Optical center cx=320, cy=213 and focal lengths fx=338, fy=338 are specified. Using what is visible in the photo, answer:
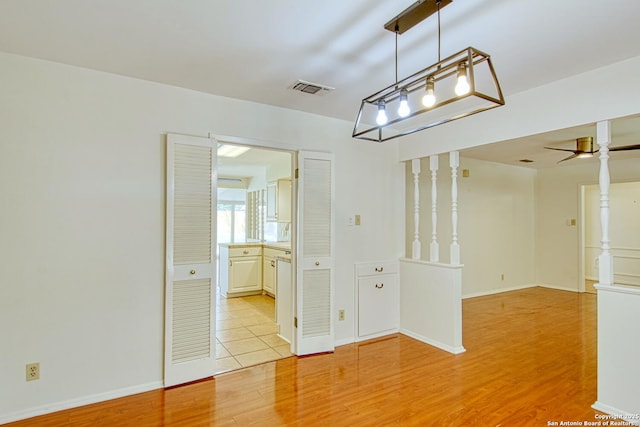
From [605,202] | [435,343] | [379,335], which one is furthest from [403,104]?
[379,335]

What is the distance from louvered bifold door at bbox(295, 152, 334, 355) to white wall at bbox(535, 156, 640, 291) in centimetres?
516

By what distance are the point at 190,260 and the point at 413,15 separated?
2370 mm

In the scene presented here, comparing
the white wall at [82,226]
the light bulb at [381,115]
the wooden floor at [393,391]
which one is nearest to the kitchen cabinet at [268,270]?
the wooden floor at [393,391]

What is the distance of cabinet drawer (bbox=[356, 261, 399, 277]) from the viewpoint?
3.79 meters

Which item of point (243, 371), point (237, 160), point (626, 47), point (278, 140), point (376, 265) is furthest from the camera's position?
point (237, 160)

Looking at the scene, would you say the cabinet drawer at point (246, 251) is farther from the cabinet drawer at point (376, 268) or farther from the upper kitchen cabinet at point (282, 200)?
the cabinet drawer at point (376, 268)

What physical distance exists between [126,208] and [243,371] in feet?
5.63

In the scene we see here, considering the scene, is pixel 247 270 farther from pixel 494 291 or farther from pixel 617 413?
pixel 617 413

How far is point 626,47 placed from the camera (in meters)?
2.16

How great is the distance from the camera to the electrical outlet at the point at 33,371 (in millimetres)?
2310

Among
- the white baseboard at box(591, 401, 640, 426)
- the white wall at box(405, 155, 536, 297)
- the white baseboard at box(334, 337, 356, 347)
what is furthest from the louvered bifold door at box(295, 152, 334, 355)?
the white baseboard at box(591, 401, 640, 426)

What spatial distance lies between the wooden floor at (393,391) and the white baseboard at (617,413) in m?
0.06

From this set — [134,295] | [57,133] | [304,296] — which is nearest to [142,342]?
[134,295]

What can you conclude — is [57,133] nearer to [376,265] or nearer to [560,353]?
[376,265]
